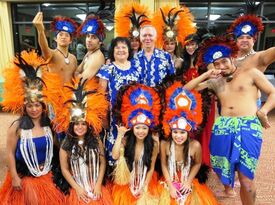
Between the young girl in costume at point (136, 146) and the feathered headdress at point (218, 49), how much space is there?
541 mm

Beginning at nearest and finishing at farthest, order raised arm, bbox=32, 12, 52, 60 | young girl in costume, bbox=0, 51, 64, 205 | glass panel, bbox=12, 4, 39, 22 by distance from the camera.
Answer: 1. young girl in costume, bbox=0, 51, 64, 205
2. raised arm, bbox=32, 12, 52, 60
3. glass panel, bbox=12, 4, 39, 22

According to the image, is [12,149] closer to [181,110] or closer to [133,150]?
[133,150]

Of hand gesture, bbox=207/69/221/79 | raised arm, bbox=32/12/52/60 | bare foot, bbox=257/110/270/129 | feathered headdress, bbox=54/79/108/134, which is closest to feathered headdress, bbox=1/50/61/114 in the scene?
feathered headdress, bbox=54/79/108/134

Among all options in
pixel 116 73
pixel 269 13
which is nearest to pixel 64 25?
pixel 116 73

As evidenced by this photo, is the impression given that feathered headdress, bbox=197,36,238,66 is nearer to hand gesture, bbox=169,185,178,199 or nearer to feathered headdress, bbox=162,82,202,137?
feathered headdress, bbox=162,82,202,137

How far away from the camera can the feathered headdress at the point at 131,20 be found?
3.10m

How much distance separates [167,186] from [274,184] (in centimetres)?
146

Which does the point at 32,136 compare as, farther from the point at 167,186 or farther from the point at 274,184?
the point at 274,184

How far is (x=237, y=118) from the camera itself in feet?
7.08

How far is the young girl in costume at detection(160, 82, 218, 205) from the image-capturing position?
2.24 m

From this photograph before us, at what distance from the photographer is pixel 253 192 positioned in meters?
2.15

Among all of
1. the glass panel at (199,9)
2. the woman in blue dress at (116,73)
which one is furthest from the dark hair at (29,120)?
the glass panel at (199,9)

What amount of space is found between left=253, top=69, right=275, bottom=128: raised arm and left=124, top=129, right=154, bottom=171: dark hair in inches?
35.3

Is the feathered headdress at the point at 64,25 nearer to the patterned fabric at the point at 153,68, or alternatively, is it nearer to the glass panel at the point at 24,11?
the patterned fabric at the point at 153,68
